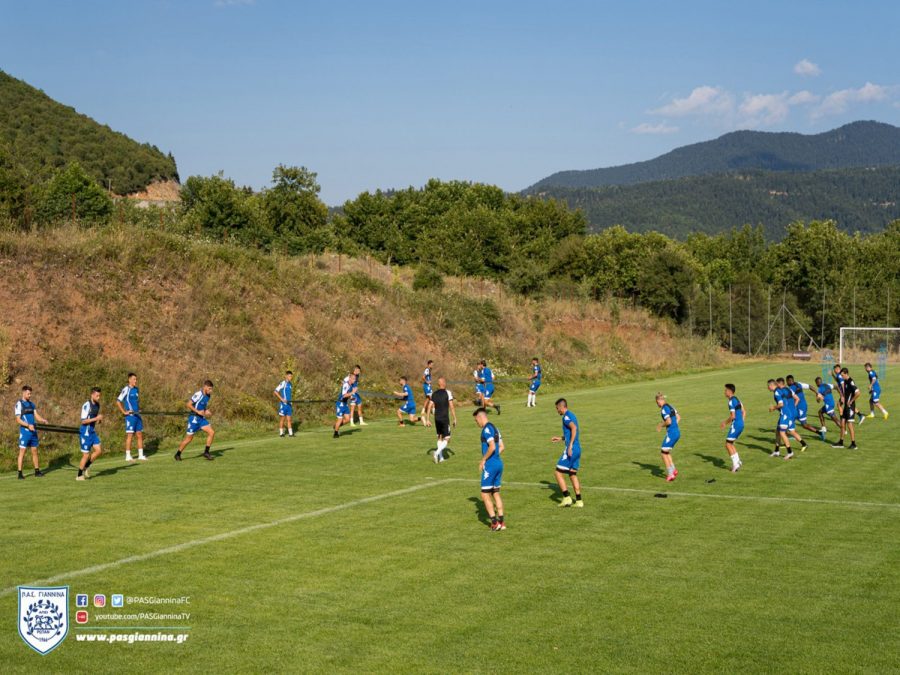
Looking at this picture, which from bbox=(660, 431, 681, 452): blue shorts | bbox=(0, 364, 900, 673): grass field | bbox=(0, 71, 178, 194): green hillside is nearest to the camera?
bbox=(0, 364, 900, 673): grass field

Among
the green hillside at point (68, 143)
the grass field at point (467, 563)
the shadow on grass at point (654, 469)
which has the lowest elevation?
the shadow on grass at point (654, 469)

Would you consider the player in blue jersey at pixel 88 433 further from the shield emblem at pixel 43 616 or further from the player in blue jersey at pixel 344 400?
the shield emblem at pixel 43 616

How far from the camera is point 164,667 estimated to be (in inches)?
378

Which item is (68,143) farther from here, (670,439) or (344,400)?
(670,439)

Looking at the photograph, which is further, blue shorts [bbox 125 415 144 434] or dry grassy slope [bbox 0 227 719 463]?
dry grassy slope [bbox 0 227 719 463]

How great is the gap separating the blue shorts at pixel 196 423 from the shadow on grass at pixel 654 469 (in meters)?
11.6

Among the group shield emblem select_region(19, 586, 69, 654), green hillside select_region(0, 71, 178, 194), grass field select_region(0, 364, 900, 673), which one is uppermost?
green hillside select_region(0, 71, 178, 194)

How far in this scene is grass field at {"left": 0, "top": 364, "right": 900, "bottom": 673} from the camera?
9992 mm

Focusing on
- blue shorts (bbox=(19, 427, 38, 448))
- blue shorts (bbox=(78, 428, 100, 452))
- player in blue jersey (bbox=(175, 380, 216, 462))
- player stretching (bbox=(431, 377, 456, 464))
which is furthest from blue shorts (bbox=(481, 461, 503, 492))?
blue shorts (bbox=(19, 427, 38, 448))

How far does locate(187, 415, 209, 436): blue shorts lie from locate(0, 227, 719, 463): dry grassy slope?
513 cm

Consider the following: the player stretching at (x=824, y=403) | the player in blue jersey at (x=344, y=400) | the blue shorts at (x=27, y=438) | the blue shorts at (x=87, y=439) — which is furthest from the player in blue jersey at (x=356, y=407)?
the player stretching at (x=824, y=403)

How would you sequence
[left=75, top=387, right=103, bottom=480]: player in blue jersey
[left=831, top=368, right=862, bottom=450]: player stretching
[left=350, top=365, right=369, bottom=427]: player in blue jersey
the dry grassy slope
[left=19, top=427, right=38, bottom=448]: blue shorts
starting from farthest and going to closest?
[left=350, top=365, right=369, bottom=427]: player in blue jersey < the dry grassy slope < [left=831, top=368, right=862, bottom=450]: player stretching < [left=19, top=427, right=38, bottom=448]: blue shorts < [left=75, top=387, right=103, bottom=480]: player in blue jersey

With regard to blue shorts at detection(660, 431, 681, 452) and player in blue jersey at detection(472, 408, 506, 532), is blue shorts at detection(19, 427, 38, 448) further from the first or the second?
blue shorts at detection(660, 431, 681, 452)

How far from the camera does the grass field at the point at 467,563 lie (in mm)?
9992
